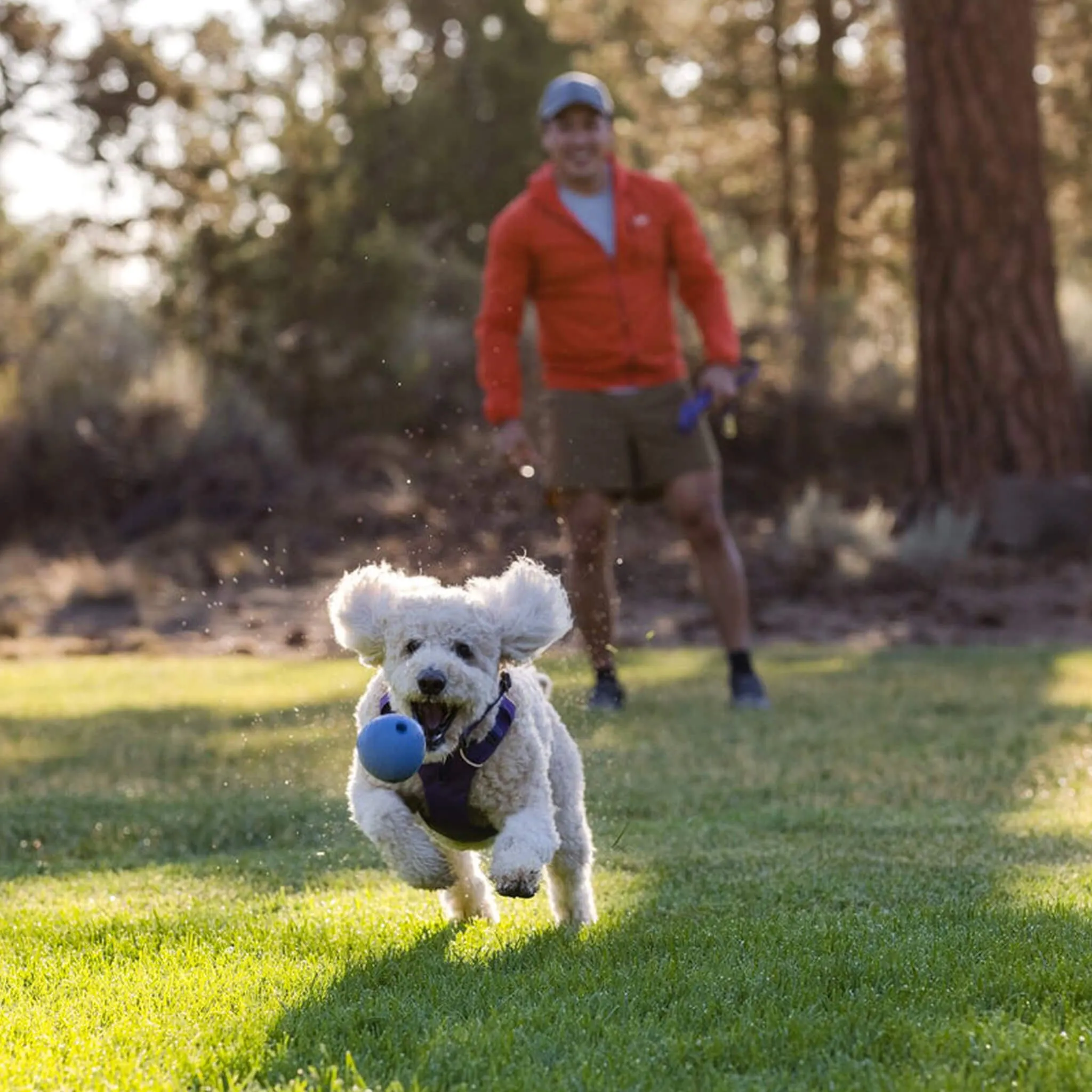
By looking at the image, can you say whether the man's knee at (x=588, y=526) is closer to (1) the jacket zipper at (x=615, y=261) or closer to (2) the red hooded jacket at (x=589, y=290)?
(2) the red hooded jacket at (x=589, y=290)

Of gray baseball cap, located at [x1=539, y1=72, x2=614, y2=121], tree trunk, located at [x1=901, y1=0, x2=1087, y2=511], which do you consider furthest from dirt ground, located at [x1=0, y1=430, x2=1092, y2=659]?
gray baseball cap, located at [x1=539, y1=72, x2=614, y2=121]

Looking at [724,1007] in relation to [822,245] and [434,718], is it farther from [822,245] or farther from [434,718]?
[822,245]

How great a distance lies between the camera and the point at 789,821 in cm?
577

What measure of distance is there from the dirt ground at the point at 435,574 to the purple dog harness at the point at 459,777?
6505 millimetres

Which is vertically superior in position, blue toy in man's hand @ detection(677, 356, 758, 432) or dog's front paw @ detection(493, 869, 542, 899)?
blue toy in man's hand @ detection(677, 356, 758, 432)

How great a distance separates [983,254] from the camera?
13695mm

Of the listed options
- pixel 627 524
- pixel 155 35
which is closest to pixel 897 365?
pixel 627 524

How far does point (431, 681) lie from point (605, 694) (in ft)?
13.5

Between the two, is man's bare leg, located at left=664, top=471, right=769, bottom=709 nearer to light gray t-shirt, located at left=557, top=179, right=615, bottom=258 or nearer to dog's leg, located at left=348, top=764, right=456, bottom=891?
light gray t-shirt, located at left=557, top=179, right=615, bottom=258

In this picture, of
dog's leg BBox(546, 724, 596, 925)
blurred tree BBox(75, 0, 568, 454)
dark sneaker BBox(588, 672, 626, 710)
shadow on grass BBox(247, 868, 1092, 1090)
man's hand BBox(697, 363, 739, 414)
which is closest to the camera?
shadow on grass BBox(247, 868, 1092, 1090)

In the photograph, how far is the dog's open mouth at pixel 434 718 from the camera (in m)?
4.07

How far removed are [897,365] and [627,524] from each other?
18.4ft

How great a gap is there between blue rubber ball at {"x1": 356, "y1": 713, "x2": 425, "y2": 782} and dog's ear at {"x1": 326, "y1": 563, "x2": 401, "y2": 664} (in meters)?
0.37

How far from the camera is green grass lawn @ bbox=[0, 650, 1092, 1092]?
3.22 metres
